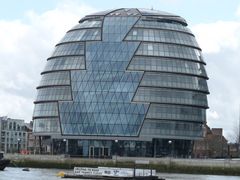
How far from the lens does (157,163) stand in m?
122

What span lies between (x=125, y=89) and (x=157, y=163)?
29313 mm

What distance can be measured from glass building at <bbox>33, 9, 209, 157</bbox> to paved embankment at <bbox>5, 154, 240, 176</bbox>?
738 inches

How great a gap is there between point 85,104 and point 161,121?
14.8 m

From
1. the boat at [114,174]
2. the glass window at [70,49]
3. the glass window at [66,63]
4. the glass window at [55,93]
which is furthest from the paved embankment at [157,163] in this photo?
the glass window at [70,49]

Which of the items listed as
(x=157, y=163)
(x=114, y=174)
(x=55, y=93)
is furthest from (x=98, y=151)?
(x=114, y=174)

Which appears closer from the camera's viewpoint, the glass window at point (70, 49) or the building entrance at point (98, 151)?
the building entrance at point (98, 151)

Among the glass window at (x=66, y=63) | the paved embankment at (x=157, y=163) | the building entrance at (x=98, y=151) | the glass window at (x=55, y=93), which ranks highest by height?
the glass window at (x=66, y=63)

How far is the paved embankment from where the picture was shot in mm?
114688

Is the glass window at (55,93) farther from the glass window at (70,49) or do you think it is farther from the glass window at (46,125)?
the glass window at (70,49)

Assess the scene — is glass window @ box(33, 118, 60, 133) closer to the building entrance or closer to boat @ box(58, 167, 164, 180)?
the building entrance

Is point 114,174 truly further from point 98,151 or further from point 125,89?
point 98,151

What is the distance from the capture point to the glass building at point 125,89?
149125 millimetres

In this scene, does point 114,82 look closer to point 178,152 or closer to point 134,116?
point 134,116

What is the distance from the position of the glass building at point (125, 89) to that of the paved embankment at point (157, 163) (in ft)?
61.5
